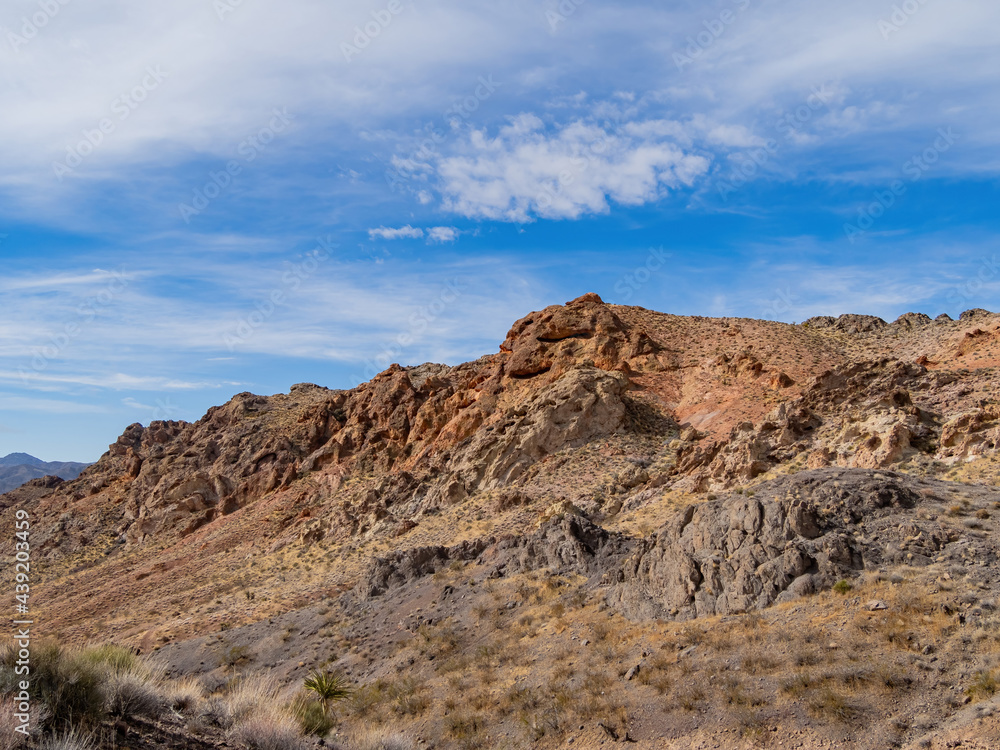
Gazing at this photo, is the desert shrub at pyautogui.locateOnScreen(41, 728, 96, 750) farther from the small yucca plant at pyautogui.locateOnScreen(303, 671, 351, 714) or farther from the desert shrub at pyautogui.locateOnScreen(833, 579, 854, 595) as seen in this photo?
the desert shrub at pyautogui.locateOnScreen(833, 579, 854, 595)

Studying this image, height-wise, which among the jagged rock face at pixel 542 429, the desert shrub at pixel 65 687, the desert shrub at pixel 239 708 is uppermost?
the jagged rock face at pixel 542 429

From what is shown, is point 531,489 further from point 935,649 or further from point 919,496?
point 935,649

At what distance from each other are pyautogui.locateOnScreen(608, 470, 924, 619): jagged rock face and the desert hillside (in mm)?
67

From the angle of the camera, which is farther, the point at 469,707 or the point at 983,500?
the point at 983,500

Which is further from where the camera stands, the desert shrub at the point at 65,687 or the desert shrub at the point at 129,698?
the desert shrub at the point at 129,698

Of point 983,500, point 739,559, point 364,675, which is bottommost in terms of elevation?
point 364,675

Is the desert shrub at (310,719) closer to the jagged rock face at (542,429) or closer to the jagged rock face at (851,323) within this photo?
the jagged rock face at (542,429)

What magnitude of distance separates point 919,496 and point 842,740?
9.03 metres

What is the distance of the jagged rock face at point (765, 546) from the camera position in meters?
15.4

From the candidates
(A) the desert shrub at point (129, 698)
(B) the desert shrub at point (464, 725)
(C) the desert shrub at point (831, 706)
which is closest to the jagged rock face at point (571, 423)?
(C) the desert shrub at point (831, 706)

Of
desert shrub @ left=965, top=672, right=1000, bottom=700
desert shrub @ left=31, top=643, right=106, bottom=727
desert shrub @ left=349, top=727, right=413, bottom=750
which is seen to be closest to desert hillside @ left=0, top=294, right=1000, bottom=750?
desert shrub @ left=965, top=672, right=1000, bottom=700

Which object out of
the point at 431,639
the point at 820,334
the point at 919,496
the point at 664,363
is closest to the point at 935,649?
the point at 919,496

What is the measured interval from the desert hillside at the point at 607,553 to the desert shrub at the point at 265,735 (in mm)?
153

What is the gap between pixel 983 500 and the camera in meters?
16.7
